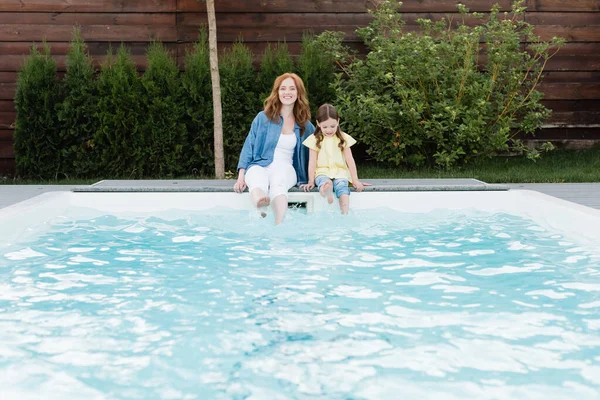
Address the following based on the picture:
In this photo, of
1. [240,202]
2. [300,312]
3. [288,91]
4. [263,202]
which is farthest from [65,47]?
[300,312]

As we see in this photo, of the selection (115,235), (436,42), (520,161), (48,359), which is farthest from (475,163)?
(48,359)

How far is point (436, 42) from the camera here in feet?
29.4

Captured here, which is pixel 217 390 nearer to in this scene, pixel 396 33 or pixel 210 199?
pixel 210 199

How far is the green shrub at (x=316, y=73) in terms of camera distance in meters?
8.46

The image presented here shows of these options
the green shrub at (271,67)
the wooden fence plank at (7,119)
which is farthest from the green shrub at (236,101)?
the wooden fence plank at (7,119)

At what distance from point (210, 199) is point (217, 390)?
3372 millimetres

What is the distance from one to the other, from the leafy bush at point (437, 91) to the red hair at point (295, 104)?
206cm

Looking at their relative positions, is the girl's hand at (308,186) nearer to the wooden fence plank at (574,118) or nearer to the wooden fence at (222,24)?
the wooden fence at (222,24)

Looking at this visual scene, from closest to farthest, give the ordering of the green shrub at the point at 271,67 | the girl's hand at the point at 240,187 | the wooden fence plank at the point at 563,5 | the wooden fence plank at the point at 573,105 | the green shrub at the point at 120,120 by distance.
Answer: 1. the girl's hand at the point at 240,187
2. the green shrub at the point at 120,120
3. the green shrub at the point at 271,67
4. the wooden fence plank at the point at 563,5
5. the wooden fence plank at the point at 573,105

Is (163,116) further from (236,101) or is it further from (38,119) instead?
(38,119)

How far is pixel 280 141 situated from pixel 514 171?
333 cm

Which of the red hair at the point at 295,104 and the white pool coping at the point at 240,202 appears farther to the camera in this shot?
the red hair at the point at 295,104

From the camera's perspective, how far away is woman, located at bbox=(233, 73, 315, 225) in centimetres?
591

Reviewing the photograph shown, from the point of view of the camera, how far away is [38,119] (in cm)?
819
